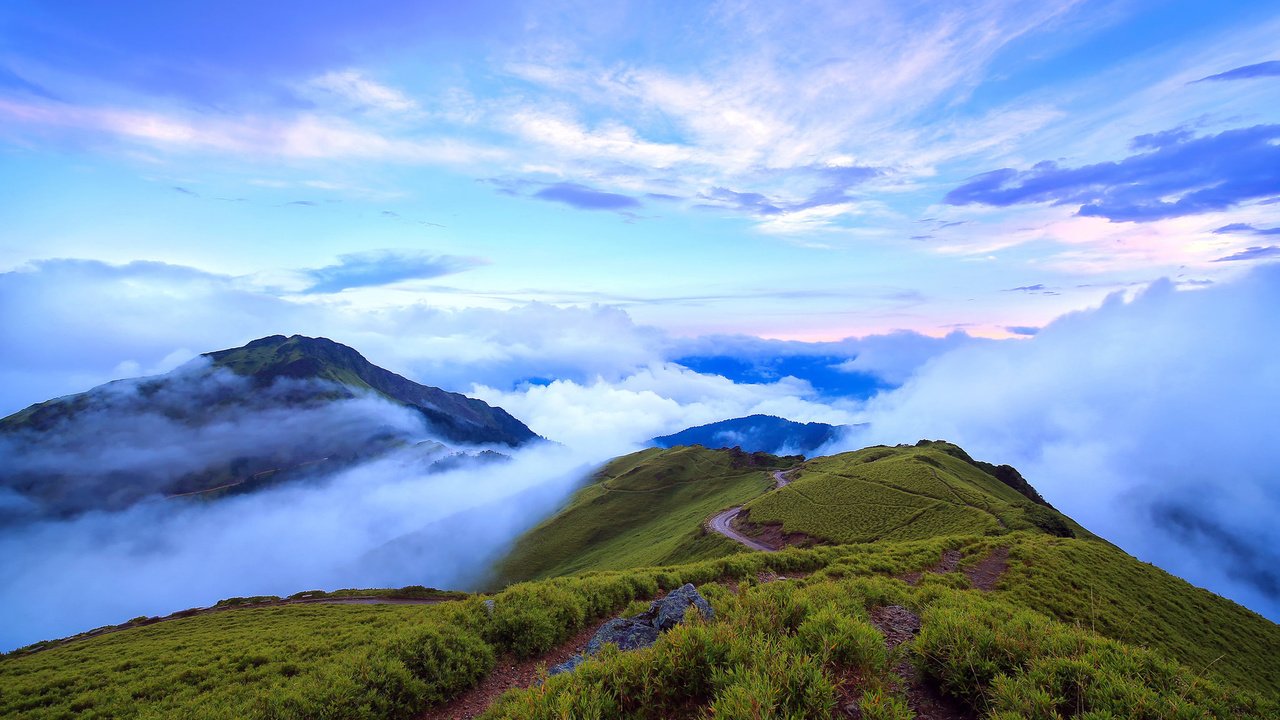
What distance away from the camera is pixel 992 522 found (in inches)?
2539

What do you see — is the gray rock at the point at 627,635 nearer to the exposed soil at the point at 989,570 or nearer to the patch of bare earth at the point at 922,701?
the patch of bare earth at the point at 922,701

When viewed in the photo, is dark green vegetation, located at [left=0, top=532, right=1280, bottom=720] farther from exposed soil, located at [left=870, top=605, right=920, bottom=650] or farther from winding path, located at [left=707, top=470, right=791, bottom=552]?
winding path, located at [left=707, top=470, right=791, bottom=552]

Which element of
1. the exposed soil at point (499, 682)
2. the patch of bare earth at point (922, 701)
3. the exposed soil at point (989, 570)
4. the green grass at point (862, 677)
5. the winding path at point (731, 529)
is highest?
the green grass at point (862, 677)

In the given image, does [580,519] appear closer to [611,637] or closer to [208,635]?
[208,635]

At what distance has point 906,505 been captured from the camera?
83.6m

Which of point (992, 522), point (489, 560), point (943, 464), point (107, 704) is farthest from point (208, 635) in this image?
point (489, 560)

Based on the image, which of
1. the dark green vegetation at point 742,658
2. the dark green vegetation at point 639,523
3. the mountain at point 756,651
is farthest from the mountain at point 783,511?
the dark green vegetation at point 742,658

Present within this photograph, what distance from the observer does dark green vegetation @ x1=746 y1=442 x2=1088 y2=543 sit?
228ft

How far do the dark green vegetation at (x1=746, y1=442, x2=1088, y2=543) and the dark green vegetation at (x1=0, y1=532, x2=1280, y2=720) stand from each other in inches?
1403

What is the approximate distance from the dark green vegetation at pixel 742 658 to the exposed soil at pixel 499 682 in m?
0.28

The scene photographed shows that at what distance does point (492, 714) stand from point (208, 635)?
121ft

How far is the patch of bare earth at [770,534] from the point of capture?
79350 millimetres

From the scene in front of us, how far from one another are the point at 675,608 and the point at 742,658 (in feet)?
26.4

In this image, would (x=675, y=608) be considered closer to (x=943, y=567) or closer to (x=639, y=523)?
(x=943, y=567)
